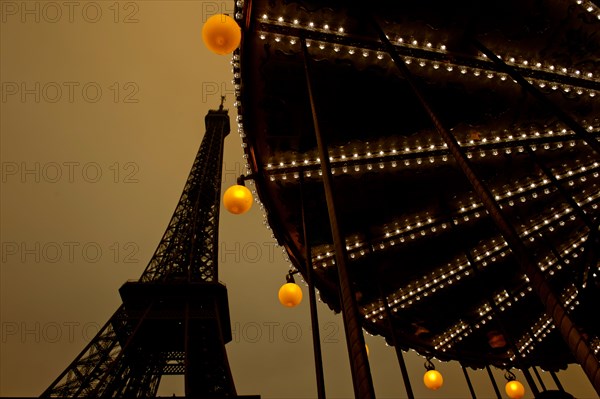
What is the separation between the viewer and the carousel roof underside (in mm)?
4434

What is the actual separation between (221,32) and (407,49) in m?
2.25

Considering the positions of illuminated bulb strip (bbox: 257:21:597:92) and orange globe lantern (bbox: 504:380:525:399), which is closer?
illuminated bulb strip (bbox: 257:21:597:92)

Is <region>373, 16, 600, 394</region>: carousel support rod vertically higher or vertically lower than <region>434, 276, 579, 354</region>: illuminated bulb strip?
lower

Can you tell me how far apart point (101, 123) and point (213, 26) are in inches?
1091

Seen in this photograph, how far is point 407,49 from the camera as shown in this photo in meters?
4.59

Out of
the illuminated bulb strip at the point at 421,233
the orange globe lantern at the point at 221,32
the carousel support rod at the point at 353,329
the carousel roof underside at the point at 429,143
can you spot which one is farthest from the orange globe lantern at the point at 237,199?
the illuminated bulb strip at the point at 421,233

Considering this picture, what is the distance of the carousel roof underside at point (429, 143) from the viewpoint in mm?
4434

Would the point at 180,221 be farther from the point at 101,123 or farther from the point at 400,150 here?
the point at 400,150

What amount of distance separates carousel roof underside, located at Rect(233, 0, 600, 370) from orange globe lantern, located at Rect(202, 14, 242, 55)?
0.84m

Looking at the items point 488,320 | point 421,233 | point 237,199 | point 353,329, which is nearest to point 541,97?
point 353,329

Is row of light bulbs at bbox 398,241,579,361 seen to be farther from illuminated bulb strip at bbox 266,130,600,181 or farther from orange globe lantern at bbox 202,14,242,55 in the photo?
orange globe lantern at bbox 202,14,242,55

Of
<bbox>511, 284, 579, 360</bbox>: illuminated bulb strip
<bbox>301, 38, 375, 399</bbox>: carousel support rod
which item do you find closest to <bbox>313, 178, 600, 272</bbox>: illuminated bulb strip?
<bbox>511, 284, 579, 360</bbox>: illuminated bulb strip

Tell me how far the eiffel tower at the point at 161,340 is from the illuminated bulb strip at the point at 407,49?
53.2 feet

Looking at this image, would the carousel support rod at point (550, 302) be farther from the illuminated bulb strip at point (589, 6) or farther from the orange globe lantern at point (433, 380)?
the orange globe lantern at point (433, 380)
